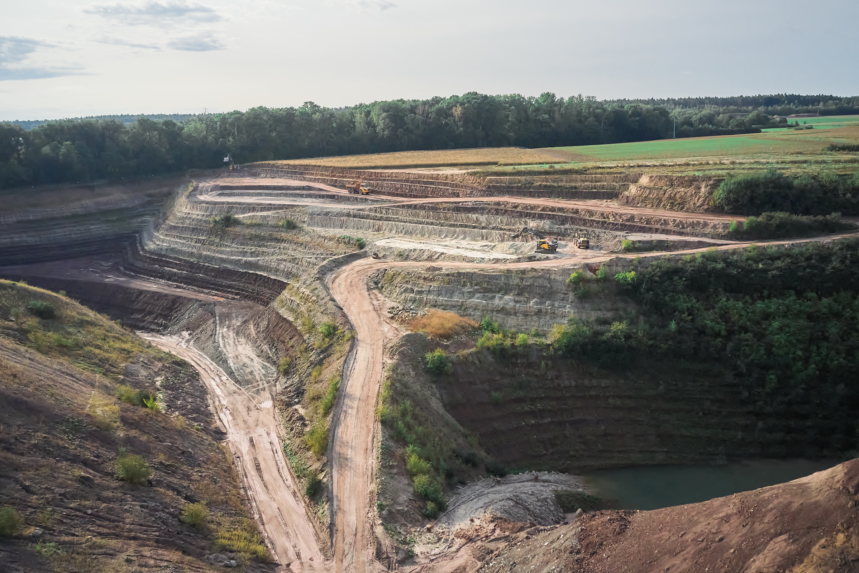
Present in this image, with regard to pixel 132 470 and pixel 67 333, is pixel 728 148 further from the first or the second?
pixel 132 470

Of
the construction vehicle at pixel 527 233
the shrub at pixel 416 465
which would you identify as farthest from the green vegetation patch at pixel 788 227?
the shrub at pixel 416 465

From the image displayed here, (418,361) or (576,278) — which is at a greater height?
(576,278)

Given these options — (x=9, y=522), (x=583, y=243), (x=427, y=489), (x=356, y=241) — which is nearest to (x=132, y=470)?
(x=9, y=522)

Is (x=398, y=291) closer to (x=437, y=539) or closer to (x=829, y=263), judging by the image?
(x=437, y=539)

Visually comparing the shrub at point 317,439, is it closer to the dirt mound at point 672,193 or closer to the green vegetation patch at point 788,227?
the green vegetation patch at point 788,227

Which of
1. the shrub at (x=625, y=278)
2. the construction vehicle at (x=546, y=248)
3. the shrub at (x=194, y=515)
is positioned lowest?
the shrub at (x=194, y=515)

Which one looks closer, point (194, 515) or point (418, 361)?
point (194, 515)

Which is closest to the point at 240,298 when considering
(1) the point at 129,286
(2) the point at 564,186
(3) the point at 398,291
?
(1) the point at 129,286
